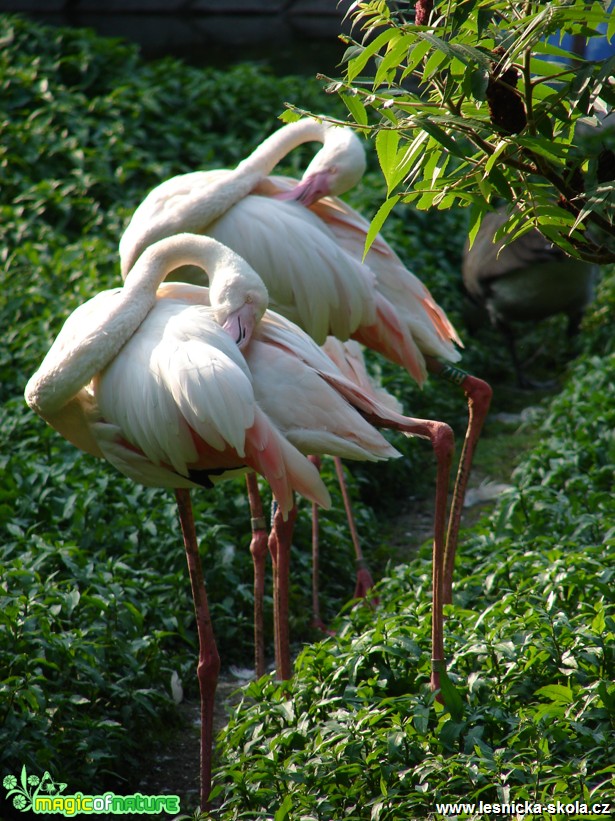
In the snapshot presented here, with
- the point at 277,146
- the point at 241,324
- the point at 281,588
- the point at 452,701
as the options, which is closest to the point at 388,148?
the point at 241,324

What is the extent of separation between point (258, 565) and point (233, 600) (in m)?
0.35

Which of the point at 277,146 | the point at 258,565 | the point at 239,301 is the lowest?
the point at 258,565

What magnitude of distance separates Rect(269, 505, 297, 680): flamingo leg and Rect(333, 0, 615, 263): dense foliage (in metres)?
1.47

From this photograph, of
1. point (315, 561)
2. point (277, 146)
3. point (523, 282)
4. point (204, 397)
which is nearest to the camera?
point (204, 397)

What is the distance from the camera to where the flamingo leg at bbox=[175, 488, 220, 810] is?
10.2 ft

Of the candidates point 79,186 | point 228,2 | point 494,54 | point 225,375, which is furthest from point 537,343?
point 228,2

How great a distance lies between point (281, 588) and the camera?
3.63m

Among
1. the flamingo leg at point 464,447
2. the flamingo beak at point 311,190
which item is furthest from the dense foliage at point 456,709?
the flamingo beak at point 311,190

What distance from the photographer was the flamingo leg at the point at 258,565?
379 centimetres

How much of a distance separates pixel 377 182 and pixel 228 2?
1260cm

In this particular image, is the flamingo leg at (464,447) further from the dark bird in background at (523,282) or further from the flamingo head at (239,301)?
the dark bird in background at (523,282)

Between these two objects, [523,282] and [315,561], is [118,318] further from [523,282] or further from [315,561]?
[523,282]

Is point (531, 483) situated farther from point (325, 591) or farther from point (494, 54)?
→ point (494, 54)

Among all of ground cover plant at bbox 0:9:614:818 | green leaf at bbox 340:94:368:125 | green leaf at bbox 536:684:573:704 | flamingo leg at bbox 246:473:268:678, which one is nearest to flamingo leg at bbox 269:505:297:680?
flamingo leg at bbox 246:473:268:678
